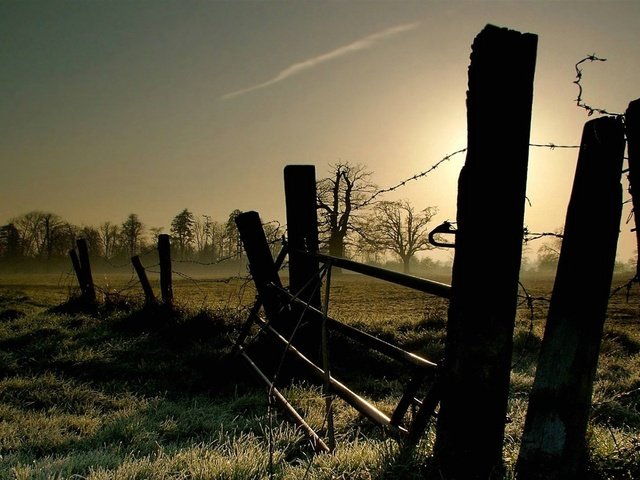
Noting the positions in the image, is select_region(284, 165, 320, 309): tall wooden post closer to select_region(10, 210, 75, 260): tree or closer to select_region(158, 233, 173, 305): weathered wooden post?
select_region(158, 233, 173, 305): weathered wooden post

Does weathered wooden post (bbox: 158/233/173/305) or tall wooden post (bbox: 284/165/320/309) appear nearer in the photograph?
tall wooden post (bbox: 284/165/320/309)

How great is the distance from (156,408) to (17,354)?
357 centimetres

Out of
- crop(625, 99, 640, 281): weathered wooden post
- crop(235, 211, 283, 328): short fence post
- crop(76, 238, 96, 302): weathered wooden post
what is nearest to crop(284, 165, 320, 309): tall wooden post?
crop(235, 211, 283, 328): short fence post

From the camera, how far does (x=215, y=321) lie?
8023mm

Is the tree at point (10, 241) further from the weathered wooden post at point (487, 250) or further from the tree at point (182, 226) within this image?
the weathered wooden post at point (487, 250)

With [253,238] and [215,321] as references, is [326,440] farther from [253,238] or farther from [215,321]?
[215,321]

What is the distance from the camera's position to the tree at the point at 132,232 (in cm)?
9416

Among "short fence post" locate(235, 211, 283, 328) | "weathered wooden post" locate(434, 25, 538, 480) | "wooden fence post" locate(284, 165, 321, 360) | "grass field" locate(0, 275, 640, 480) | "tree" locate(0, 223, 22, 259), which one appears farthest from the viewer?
"tree" locate(0, 223, 22, 259)

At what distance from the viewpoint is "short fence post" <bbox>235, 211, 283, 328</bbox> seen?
603cm

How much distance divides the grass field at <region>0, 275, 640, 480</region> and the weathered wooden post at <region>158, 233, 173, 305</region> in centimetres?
40

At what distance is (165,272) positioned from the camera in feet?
31.9

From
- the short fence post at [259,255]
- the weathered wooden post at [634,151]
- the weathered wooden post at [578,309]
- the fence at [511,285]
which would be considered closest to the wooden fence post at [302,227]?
the short fence post at [259,255]

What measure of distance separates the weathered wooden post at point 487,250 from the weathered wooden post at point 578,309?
21cm

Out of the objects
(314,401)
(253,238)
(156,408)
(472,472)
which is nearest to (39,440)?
(156,408)
